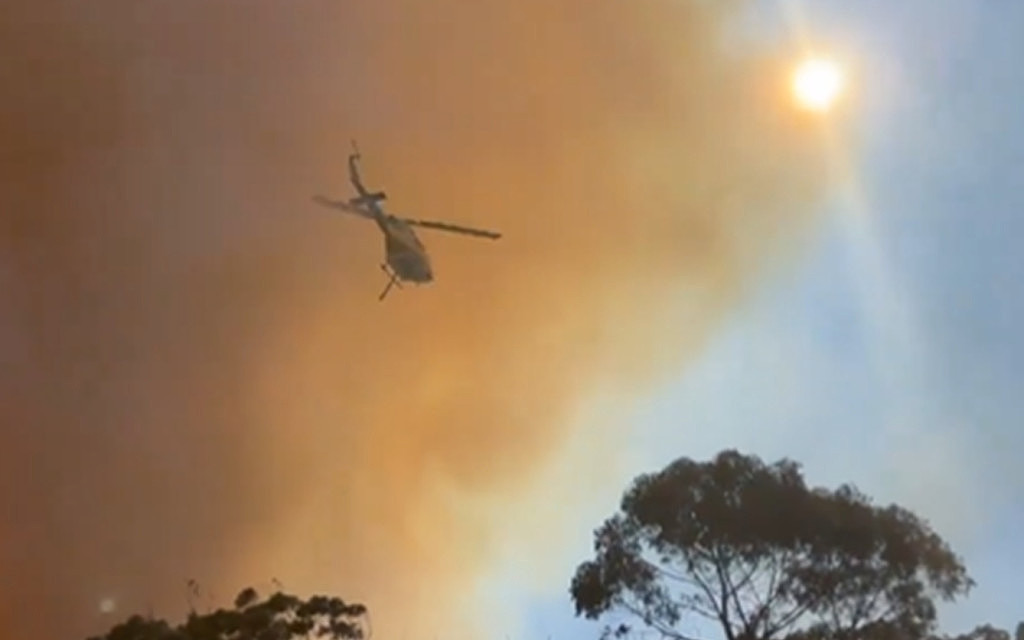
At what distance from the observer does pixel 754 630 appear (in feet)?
98.4

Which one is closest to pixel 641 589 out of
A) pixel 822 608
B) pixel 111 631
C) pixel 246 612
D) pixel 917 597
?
pixel 822 608

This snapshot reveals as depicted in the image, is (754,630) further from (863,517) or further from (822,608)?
(863,517)

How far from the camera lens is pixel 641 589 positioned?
3142 cm

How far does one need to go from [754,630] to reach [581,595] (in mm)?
4162

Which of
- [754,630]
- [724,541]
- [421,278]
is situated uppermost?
[421,278]

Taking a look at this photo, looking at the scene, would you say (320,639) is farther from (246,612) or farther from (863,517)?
(863,517)

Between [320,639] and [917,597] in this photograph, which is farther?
[320,639]

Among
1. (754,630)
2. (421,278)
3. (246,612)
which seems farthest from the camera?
(421,278)

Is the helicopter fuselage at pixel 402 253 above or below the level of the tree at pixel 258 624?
above

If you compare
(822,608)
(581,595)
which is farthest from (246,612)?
(822,608)

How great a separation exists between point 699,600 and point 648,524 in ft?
6.79

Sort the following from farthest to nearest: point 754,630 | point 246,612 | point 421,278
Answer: point 421,278 < point 246,612 < point 754,630

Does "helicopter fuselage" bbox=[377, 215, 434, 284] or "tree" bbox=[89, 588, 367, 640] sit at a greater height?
"helicopter fuselage" bbox=[377, 215, 434, 284]

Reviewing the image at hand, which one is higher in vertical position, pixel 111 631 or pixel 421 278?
pixel 421 278
